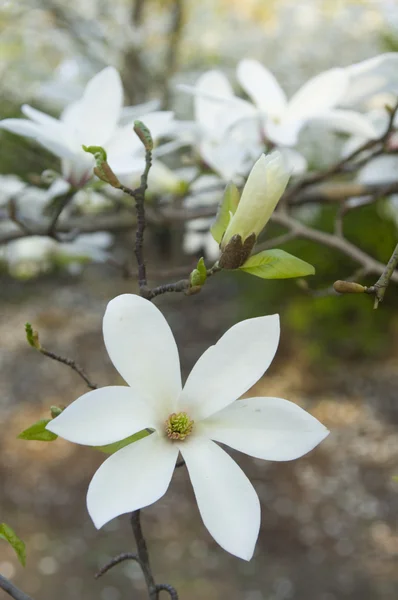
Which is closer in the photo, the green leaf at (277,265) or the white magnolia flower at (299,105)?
the green leaf at (277,265)

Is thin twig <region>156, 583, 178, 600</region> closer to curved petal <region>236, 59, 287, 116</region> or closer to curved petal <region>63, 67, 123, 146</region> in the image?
curved petal <region>63, 67, 123, 146</region>

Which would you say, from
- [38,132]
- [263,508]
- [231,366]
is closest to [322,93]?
[38,132]

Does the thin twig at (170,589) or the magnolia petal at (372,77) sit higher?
the magnolia petal at (372,77)

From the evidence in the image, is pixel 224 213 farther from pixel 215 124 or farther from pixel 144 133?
pixel 215 124

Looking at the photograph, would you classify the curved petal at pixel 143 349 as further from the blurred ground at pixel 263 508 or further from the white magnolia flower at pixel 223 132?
the blurred ground at pixel 263 508

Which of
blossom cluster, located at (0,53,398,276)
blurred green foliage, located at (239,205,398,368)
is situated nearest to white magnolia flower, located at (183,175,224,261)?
blossom cluster, located at (0,53,398,276)

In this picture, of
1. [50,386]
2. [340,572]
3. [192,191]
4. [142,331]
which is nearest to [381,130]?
[192,191]

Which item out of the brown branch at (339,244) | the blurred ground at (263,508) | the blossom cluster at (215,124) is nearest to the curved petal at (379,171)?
the blossom cluster at (215,124)
